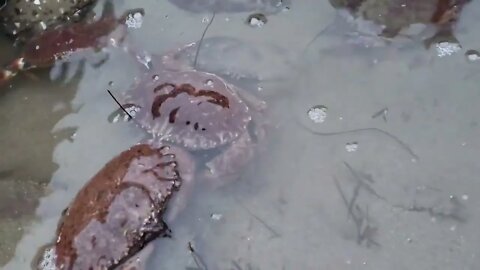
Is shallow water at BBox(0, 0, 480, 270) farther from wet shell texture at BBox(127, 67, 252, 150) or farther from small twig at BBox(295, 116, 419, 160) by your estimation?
wet shell texture at BBox(127, 67, 252, 150)

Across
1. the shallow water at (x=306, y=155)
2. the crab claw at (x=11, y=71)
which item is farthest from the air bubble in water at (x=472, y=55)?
the crab claw at (x=11, y=71)

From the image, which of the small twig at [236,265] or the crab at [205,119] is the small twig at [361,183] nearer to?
the crab at [205,119]

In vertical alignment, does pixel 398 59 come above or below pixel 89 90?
above

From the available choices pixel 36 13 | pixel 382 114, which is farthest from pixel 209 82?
pixel 36 13

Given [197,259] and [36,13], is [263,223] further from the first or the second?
[36,13]

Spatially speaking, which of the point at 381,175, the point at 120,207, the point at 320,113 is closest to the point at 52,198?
the point at 120,207

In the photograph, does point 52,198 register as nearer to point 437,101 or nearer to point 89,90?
point 89,90

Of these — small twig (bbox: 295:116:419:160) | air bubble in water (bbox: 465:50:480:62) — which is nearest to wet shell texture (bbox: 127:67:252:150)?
small twig (bbox: 295:116:419:160)
